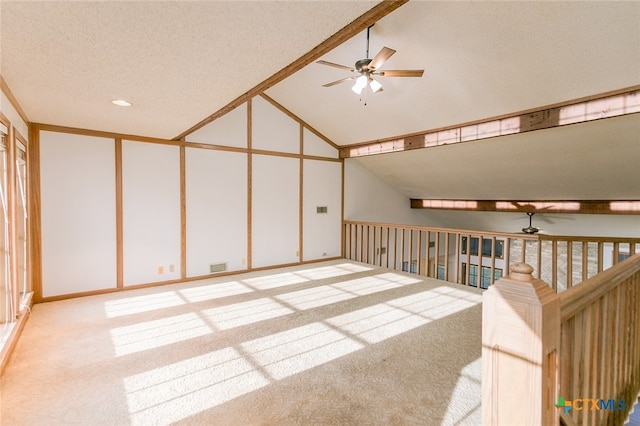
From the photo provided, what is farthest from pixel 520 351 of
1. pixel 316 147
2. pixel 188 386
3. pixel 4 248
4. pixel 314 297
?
pixel 316 147

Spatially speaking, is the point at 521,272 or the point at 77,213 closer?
the point at 521,272

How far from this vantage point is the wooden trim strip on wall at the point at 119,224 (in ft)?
14.3

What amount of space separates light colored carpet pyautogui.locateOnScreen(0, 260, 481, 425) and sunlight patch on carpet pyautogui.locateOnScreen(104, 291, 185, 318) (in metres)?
0.01

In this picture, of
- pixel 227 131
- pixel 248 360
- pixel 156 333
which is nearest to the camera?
pixel 248 360

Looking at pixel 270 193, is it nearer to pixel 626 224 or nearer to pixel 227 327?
pixel 227 327

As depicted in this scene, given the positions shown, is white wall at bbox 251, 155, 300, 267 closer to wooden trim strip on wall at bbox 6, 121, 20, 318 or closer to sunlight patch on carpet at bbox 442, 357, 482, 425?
wooden trim strip on wall at bbox 6, 121, 20, 318

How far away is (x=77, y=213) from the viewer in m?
4.12

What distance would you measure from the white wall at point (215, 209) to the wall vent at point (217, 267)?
0.05 metres

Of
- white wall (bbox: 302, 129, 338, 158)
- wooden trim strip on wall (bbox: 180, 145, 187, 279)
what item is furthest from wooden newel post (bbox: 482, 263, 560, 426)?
white wall (bbox: 302, 129, 338, 158)

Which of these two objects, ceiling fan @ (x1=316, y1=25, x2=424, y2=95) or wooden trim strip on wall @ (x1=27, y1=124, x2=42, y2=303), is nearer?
ceiling fan @ (x1=316, y1=25, x2=424, y2=95)

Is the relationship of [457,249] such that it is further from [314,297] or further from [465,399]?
[465,399]

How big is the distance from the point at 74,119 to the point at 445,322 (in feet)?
16.2

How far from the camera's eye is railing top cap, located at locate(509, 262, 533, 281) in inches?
33.0

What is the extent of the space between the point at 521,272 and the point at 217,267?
5.05 m
